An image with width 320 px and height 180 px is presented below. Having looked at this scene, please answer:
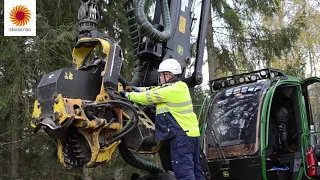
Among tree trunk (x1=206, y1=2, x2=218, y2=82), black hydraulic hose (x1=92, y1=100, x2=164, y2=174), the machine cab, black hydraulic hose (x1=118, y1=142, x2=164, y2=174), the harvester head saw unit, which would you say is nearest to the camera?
the harvester head saw unit

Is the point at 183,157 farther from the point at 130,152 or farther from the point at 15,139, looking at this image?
the point at 15,139

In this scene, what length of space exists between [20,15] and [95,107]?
4.42 meters

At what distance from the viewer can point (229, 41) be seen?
10.9m

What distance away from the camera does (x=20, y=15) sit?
24.2 feet

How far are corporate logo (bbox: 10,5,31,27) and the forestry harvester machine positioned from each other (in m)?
3.38

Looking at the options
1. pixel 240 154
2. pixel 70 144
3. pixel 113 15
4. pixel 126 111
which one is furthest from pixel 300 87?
pixel 113 15

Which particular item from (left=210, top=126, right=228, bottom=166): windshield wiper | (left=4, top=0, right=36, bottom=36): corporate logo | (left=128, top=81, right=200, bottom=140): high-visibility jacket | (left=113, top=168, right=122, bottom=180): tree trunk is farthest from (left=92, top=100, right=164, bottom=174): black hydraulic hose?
(left=113, top=168, right=122, bottom=180): tree trunk

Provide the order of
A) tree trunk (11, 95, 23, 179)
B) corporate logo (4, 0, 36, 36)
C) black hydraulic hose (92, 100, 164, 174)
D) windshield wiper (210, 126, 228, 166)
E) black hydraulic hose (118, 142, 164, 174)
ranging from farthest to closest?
tree trunk (11, 95, 23, 179), corporate logo (4, 0, 36, 36), windshield wiper (210, 126, 228, 166), black hydraulic hose (118, 142, 164, 174), black hydraulic hose (92, 100, 164, 174)

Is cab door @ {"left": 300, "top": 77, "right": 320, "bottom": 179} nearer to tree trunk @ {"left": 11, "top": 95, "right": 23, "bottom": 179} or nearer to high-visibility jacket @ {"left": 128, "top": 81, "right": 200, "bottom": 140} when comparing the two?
high-visibility jacket @ {"left": 128, "top": 81, "right": 200, "bottom": 140}

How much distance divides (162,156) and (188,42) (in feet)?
4.40

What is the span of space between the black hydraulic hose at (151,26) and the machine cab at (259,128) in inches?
67.6

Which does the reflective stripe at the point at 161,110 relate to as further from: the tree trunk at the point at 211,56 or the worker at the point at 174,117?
the tree trunk at the point at 211,56

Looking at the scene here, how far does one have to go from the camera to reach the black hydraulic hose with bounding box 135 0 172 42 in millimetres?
3965

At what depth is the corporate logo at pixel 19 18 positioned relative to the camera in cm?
714
